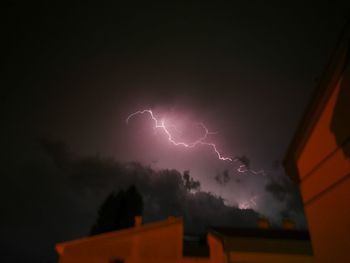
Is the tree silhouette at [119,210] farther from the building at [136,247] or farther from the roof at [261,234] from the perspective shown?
the roof at [261,234]

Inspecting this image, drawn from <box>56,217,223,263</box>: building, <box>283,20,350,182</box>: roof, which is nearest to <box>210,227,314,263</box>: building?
<box>56,217,223,263</box>: building

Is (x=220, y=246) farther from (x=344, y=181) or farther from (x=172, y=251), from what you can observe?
(x=344, y=181)

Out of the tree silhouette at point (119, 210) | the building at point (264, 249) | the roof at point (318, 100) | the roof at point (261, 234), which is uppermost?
the tree silhouette at point (119, 210)

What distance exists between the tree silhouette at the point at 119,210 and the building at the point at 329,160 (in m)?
32.1

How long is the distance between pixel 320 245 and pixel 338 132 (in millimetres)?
2546

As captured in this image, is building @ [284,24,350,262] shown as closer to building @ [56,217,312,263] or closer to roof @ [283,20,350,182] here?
roof @ [283,20,350,182]

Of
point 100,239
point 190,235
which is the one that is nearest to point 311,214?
point 100,239

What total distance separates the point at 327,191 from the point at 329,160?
0.64 metres

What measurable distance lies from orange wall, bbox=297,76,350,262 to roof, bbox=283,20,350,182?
16 centimetres

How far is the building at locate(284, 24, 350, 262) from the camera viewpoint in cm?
437

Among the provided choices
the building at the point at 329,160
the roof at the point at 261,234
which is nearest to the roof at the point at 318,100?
the building at the point at 329,160

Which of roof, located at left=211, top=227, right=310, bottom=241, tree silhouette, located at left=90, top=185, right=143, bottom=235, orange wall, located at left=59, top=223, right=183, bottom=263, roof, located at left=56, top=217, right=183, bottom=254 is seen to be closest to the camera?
roof, located at left=211, top=227, right=310, bottom=241

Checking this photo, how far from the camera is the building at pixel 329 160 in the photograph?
4.37 meters

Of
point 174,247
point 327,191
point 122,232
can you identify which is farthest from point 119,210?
point 327,191
